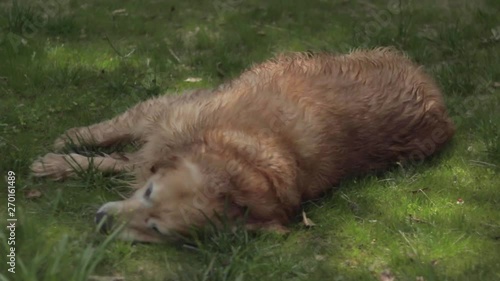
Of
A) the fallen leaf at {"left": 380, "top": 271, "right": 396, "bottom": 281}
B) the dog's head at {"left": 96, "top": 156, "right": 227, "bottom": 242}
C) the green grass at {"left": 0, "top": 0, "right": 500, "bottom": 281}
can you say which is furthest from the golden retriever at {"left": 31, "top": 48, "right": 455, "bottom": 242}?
the fallen leaf at {"left": 380, "top": 271, "right": 396, "bottom": 281}

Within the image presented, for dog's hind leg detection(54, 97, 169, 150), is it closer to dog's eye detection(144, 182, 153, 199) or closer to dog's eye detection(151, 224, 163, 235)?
dog's eye detection(144, 182, 153, 199)

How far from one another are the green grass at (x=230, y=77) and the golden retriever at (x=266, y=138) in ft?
0.41

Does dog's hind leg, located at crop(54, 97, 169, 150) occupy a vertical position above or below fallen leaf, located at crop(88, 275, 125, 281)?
above

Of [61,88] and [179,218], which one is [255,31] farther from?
[179,218]

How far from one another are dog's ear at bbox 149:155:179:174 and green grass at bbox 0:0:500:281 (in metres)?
0.38

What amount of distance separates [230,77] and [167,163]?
2.09 meters

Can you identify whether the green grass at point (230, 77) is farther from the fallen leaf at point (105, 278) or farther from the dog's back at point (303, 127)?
the dog's back at point (303, 127)

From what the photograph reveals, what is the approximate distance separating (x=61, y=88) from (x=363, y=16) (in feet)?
9.71

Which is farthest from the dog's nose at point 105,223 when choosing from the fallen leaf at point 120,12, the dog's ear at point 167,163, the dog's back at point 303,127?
the fallen leaf at point 120,12

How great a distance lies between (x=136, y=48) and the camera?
6.36 m

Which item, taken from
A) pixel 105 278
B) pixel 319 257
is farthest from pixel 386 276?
pixel 105 278

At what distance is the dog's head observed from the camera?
3.75 metres

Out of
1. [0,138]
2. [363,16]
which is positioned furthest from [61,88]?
[363,16]

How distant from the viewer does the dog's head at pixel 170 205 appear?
3752mm
